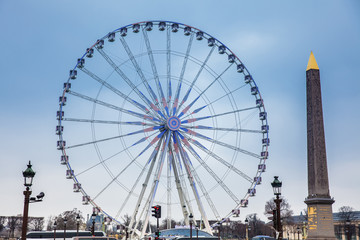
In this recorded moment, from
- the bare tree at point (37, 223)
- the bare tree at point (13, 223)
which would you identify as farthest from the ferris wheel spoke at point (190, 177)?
the bare tree at point (37, 223)

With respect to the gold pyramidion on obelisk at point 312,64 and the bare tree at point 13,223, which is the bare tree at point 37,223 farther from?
the gold pyramidion on obelisk at point 312,64

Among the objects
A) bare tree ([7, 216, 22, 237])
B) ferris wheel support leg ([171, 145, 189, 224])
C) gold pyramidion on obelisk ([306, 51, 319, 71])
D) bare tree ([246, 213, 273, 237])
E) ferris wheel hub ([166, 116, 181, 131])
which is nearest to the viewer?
gold pyramidion on obelisk ([306, 51, 319, 71])

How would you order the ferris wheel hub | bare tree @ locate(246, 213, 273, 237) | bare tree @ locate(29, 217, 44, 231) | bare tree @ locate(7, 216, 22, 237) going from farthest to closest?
bare tree @ locate(246, 213, 273, 237), bare tree @ locate(29, 217, 44, 231), bare tree @ locate(7, 216, 22, 237), the ferris wheel hub

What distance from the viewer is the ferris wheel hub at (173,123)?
1282 inches

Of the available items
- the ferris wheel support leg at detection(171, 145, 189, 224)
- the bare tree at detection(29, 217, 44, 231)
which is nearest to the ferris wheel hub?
the ferris wheel support leg at detection(171, 145, 189, 224)

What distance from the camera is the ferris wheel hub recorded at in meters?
32.6

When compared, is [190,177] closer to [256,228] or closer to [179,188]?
[179,188]

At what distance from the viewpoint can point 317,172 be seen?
93.9 feet

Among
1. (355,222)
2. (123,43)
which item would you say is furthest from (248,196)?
(355,222)

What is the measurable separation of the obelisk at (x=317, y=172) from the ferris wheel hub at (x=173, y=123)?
28.1ft

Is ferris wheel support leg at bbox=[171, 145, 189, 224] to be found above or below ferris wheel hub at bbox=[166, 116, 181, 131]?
below

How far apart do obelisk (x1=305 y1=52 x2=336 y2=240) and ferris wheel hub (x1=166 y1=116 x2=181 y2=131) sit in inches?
338

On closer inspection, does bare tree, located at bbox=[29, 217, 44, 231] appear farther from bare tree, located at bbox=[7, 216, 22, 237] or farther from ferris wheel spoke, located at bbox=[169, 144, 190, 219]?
ferris wheel spoke, located at bbox=[169, 144, 190, 219]

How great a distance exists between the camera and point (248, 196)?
3581cm
